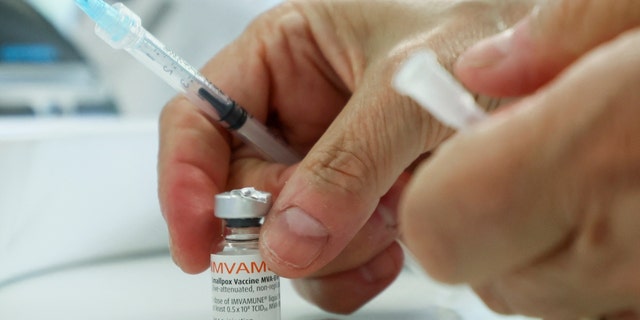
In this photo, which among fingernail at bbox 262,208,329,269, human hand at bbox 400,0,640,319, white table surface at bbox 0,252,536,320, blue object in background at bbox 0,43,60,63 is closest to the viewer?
human hand at bbox 400,0,640,319

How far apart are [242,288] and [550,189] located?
30 cm

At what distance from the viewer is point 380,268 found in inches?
33.6

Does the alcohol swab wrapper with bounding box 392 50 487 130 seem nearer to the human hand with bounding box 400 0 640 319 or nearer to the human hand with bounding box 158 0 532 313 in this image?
the human hand with bounding box 400 0 640 319

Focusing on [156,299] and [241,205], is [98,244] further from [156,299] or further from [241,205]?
[241,205]

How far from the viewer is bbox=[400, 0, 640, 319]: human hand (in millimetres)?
339

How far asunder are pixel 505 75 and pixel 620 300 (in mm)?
137

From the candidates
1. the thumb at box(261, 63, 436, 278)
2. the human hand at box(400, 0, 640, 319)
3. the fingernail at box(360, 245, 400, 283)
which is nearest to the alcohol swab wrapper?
the human hand at box(400, 0, 640, 319)

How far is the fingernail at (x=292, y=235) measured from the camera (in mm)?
591

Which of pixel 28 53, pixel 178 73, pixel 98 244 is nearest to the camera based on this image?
pixel 178 73

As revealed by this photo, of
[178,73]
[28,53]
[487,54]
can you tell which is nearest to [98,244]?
[178,73]

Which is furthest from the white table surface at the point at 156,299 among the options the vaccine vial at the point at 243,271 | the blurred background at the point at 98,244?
the vaccine vial at the point at 243,271

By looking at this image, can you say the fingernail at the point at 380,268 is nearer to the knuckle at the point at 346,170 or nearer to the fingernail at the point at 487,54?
the knuckle at the point at 346,170

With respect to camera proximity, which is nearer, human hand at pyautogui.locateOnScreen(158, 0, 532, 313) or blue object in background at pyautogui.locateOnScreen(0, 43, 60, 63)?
human hand at pyautogui.locateOnScreen(158, 0, 532, 313)

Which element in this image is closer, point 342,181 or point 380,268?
point 342,181
